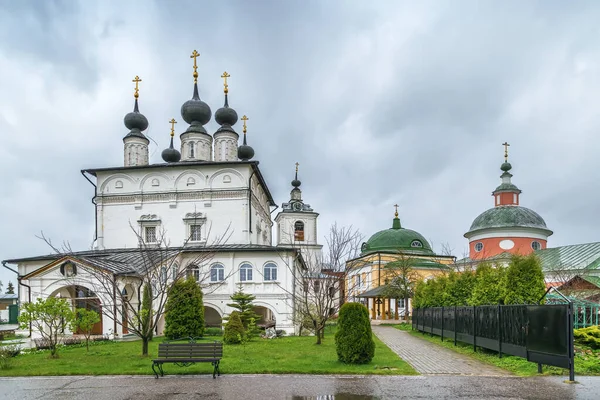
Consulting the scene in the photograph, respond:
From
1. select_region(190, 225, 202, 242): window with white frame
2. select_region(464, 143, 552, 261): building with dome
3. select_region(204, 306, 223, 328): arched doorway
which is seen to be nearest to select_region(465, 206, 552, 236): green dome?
select_region(464, 143, 552, 261): building with dome

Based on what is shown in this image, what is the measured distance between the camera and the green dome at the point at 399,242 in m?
45.2

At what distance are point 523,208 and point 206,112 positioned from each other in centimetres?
2963

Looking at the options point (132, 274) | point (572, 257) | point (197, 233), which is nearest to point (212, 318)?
point (197, 233)

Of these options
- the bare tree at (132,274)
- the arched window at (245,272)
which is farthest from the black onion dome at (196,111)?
the arched window at (245,272)

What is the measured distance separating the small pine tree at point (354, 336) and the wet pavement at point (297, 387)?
1407mm

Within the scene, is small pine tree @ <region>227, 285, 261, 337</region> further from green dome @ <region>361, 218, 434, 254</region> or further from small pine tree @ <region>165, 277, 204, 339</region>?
green dome @ <region>361, 218, 434, 254</region>

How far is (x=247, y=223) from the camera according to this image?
26.9 metres

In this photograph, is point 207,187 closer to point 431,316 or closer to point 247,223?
point 247,223

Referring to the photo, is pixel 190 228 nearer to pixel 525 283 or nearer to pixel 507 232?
pixel 525 283

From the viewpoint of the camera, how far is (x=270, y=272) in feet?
78.3

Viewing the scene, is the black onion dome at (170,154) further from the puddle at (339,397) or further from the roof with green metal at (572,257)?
the puddle at (339,397)

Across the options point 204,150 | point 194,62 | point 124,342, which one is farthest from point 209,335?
point 194,62

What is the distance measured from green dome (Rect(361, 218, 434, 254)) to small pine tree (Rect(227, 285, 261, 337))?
2439 cm

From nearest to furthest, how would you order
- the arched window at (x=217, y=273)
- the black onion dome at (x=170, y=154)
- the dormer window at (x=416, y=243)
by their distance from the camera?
the arched window at (x=217, y=273) → the black onion dome at (x=170, y=154) → the dormer window at (x=416, y=243)
